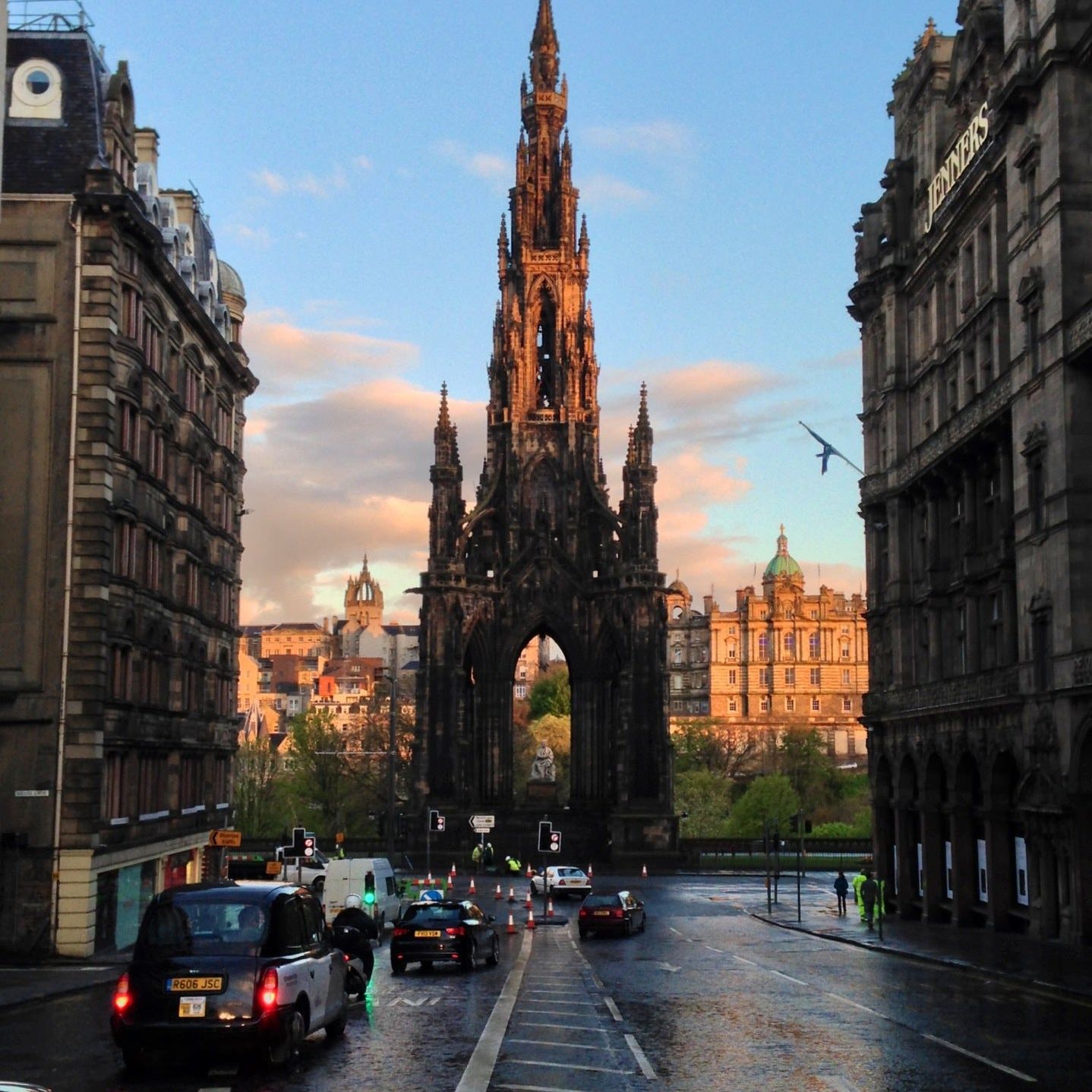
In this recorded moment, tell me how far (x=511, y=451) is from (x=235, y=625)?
120 feet

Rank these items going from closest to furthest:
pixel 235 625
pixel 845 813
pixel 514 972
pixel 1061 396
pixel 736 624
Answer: pixel 514 972 → pixel 1061 396 → pixel 235 625 → pixel 845 813 → pixel 736 624

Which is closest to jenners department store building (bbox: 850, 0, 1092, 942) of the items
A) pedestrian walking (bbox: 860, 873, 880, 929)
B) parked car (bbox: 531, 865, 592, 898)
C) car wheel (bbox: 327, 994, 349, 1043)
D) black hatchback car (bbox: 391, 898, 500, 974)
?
pedestrian walking (bbox: 860, 873, 880, 929)

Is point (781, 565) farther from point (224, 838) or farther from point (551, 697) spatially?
point (224, 838)

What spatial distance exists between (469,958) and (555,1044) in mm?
11976

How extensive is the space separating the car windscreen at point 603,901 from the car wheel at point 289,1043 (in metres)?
26.1

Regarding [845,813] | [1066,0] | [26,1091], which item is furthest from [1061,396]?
[845,813]

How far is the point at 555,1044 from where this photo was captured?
18.5 metres

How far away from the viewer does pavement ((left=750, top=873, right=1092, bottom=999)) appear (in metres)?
29.0

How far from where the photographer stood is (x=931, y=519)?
48.1 m

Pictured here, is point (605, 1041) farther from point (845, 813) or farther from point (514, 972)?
point (845, 813)

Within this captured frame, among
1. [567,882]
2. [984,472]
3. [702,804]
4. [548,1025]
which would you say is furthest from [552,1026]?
[702,804]

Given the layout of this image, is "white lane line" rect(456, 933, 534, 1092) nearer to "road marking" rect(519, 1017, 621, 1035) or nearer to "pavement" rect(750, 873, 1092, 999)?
"road marking" rect(519, 1017, 621, 1035)

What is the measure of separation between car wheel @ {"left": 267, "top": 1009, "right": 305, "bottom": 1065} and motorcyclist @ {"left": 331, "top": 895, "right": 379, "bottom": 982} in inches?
178

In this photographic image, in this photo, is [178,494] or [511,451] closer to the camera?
[178,494]
